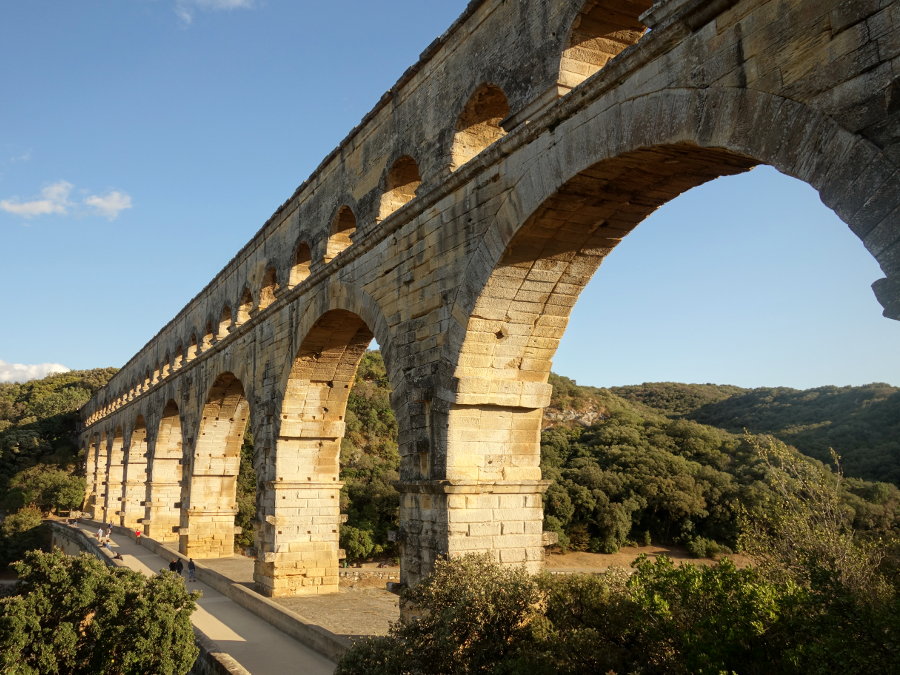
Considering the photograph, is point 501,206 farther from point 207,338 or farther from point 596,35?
point 207,338

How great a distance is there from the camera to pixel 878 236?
11.0ft

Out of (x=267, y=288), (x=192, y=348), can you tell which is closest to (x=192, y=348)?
(x=192, y=348)

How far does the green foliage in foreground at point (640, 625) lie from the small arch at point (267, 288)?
8.79m

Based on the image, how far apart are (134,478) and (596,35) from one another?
2442 cm

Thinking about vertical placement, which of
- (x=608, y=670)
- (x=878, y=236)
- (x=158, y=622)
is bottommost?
(x=158, y=622)

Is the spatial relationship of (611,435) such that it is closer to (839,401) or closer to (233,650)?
(839,401)

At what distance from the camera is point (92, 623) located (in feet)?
28.9

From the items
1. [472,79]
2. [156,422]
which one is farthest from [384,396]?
[472,79]

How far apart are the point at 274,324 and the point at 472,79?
6.81 meters

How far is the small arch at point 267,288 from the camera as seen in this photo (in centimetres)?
1409

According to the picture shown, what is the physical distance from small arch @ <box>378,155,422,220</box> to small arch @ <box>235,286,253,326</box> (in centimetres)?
709

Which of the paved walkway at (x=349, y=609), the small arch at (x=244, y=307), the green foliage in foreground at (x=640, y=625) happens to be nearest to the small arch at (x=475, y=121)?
the green foliage in foreground at (x=640, y=625)

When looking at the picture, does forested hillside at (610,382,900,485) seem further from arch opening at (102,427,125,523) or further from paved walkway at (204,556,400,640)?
arch opening at (102,427,125,523)

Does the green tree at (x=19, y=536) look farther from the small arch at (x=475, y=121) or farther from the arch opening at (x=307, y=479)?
the small arch at (x=475, y=121)
